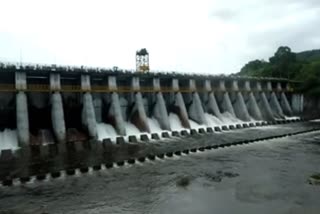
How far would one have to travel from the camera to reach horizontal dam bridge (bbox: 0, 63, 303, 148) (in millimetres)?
35625

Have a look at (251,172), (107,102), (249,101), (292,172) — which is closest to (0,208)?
(251,172)

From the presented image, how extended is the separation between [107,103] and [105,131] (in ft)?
14.3

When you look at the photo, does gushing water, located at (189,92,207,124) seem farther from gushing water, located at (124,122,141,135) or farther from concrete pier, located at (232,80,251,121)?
gushing water, located at (124,122,141,135)

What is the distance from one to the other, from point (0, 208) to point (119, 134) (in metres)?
22.1

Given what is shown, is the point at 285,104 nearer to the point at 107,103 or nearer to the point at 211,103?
the point at 211,103

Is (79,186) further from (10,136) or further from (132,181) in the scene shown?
(10,136)

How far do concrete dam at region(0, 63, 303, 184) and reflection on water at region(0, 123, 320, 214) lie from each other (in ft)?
10.6

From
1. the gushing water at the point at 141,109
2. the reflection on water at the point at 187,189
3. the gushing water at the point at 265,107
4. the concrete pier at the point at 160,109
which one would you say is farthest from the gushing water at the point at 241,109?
the reflection on water at the point at 187,189

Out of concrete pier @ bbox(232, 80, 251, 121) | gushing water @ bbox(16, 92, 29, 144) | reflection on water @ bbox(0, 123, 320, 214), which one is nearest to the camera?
reflection on water @ bbox(0, 123, 320, 214)

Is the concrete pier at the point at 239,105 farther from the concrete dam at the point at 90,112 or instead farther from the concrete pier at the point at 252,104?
the concrete pier at the point at 252,104

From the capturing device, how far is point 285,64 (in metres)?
86.8

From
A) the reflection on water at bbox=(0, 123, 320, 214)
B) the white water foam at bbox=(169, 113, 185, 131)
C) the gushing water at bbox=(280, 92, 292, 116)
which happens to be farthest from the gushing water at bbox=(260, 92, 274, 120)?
the reflection on water at bbox=(0, 123, 320, 214)

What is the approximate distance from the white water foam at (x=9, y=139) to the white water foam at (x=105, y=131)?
8454 mm

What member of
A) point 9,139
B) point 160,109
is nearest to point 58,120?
point 9,139
